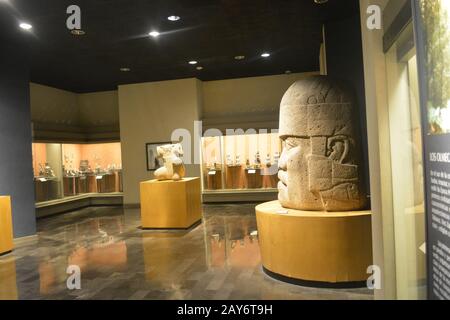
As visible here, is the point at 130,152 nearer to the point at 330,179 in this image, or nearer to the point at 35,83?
the point at 35,83

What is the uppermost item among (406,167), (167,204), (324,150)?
(324,150)

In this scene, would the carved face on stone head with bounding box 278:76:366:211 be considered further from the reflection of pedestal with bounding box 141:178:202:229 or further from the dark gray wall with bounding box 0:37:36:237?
the dark gray wall with bounding box 0:37:36:237

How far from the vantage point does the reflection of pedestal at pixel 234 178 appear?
11141 mm

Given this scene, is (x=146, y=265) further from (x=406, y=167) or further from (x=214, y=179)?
(x=214, y=179)

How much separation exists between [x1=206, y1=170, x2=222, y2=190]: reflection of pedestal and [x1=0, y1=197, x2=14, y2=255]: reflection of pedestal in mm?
5794

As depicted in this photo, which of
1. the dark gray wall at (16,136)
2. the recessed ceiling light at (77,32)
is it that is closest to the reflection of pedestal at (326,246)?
the recessed ceiling light at (77,32)

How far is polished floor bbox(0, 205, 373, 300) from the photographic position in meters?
4.08

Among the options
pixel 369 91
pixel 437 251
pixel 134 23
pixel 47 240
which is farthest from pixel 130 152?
pixel 437 251

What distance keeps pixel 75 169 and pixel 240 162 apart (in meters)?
5.10

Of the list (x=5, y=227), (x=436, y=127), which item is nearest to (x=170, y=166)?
(x=5, y=227)

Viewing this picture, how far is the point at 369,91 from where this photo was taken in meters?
3.14

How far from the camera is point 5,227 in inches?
239

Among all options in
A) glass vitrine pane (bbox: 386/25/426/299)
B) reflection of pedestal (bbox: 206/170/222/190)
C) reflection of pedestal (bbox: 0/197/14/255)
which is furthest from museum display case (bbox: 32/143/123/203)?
glass vitrine pane (bbox: 386/25/426/299)

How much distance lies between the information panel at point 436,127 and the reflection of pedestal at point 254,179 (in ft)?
29.8
